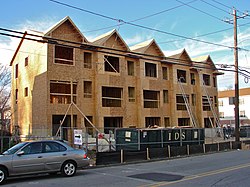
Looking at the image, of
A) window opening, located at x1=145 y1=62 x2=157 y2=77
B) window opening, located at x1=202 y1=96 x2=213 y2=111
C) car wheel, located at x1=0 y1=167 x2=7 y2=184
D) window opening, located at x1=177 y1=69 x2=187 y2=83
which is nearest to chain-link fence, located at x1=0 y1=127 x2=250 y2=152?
car wheel, located at x1=0 y1=167 x2=7 y2=184

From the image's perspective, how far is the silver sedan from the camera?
10664 millimetres

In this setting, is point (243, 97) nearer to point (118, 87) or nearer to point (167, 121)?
point (167, 121)

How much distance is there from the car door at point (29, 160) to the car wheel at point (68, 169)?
0.85 m

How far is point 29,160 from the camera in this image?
11008 millimetres

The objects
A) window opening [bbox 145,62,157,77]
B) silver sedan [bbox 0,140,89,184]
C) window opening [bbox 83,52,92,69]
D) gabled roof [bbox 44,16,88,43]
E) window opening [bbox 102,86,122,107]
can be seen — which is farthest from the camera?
window opening [bbox 145,62,157,77]

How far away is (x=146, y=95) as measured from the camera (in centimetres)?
3625

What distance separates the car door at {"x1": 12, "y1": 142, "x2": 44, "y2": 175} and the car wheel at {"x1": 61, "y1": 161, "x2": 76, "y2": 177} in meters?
0.85

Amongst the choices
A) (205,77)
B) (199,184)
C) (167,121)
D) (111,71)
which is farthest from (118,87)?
(199,184)

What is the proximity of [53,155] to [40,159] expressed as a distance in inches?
20.8

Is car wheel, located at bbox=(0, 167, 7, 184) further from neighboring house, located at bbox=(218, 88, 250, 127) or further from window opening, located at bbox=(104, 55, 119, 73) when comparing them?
neighboring house, located at bbox=(218, 88, 250, 127)

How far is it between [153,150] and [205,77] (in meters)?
27.2

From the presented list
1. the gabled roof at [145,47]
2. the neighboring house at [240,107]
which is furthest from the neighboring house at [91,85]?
the neighboring house at [240,107]

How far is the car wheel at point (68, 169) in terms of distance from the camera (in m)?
11.8

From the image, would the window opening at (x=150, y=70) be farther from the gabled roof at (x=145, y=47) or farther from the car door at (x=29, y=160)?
the car door at (x=29, y=160)
